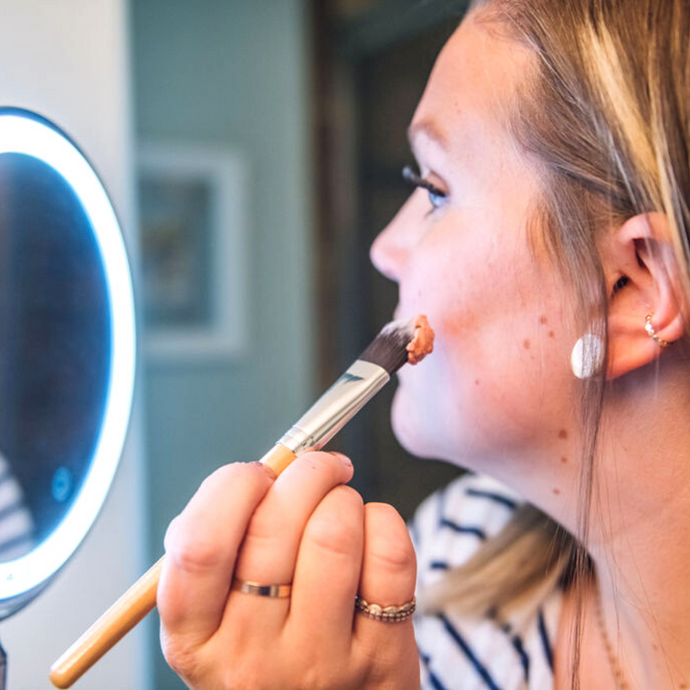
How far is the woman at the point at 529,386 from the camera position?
0.41 meters

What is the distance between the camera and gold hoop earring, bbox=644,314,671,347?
1.67 feet

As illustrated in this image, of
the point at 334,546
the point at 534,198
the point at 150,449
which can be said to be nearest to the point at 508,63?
the point at 534,198

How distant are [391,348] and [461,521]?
360 millimetres

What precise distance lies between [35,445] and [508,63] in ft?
1.33

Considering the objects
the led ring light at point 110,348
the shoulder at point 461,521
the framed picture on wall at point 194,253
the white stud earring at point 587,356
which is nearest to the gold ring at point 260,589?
the led ring light at point 110,348

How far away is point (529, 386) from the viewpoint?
541mm

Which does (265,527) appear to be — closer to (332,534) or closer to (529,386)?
(332,534)

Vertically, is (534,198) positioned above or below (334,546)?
above

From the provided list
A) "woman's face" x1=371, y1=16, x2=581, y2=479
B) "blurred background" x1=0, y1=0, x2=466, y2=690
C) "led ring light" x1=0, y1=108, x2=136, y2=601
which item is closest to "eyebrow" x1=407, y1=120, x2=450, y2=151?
"woman's face" x1=371, y1=16, x2=581, y2=479

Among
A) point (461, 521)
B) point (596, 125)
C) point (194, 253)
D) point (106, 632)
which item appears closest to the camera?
point (106, 632)

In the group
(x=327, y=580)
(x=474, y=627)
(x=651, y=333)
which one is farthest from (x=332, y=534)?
(x=474, y=627)

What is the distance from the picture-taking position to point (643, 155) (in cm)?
47

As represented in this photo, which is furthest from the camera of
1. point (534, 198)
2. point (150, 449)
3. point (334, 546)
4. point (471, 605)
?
point (150, 449)

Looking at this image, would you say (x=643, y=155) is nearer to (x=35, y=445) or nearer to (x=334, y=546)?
(x=334, y=546)
